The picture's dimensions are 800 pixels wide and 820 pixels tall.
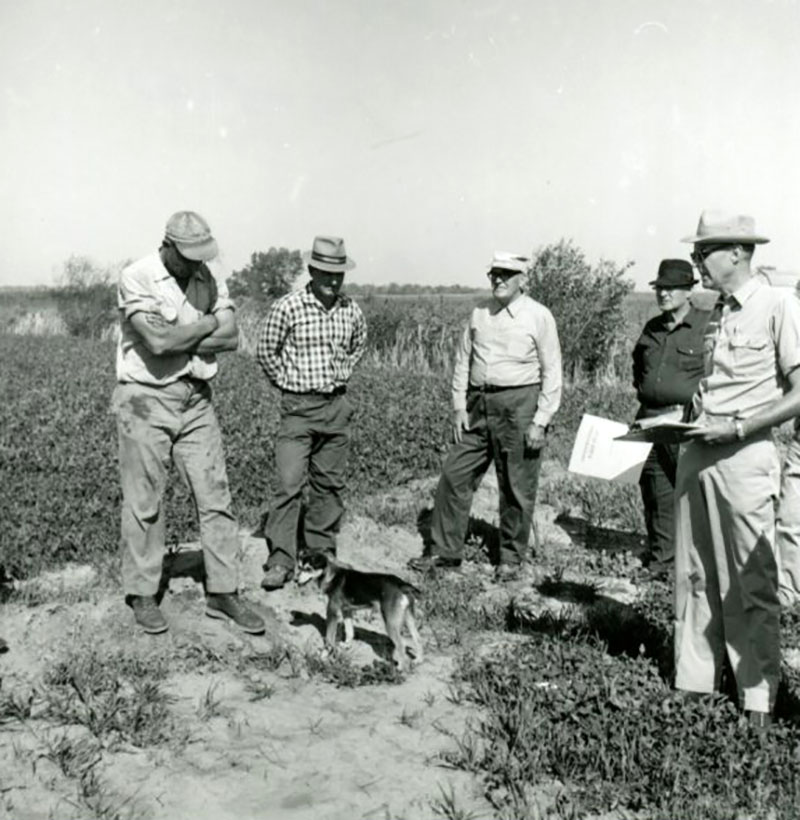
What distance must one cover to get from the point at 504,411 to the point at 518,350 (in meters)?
0.44

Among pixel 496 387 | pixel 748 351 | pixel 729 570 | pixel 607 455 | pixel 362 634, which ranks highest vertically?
pixel 748 351

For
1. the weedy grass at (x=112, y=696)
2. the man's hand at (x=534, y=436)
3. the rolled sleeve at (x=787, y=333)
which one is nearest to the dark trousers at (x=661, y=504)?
the man's hand at (x=534, y=436)

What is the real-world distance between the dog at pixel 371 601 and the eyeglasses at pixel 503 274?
7.62ft

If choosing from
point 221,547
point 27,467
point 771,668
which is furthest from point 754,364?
point 27,467

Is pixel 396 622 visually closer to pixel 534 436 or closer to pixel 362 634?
pixel 362 634

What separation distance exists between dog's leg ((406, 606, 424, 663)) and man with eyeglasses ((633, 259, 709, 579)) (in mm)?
2308

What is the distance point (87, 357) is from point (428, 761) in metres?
18.2

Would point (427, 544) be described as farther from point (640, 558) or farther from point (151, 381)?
point (151, 381)

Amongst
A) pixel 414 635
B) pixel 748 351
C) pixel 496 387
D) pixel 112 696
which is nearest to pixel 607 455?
pixel 496 387

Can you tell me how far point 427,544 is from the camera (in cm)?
701

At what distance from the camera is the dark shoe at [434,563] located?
6.48m

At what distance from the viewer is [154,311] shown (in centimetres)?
493

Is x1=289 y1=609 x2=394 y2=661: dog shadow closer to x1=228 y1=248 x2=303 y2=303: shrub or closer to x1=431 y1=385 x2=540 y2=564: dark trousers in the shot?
x1=431 y1=385 x2=540 y2=564: dark trousers

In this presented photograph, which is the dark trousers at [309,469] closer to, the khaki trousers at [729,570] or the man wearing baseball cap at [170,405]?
the man wearing baseball cap at [170,405]
